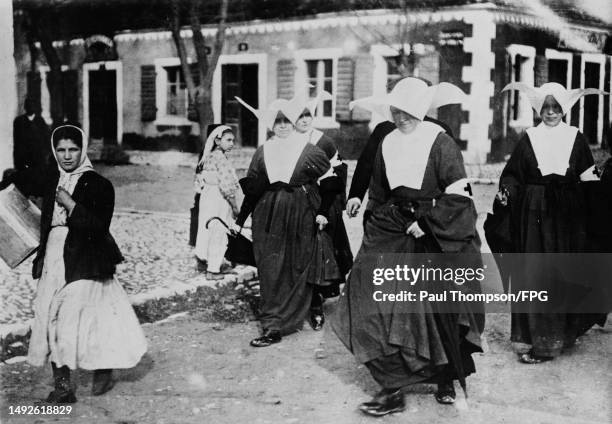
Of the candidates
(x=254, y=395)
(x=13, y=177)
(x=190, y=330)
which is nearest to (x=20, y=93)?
(x=13, y=177)

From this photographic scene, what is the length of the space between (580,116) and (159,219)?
11.9ft

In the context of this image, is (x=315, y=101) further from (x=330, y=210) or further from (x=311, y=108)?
(x=330, y=210)

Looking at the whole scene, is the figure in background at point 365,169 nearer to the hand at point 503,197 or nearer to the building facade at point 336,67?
the hand at point 503,197

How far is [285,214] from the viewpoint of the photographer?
15.2 feet

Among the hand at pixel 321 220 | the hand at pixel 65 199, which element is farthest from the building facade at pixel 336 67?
the hand at pixel 65 199

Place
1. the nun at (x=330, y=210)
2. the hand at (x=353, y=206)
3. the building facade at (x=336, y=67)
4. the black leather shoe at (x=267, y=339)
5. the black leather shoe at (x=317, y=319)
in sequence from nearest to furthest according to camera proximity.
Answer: the hand at (x=353, y=206), the black leather shoe at (x=267, y=339), the nun at (x=330, y=210), the black leather shoe at (x=317, y=319), the building facade at (x=336, y=67)

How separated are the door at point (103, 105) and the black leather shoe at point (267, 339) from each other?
6.75 ft

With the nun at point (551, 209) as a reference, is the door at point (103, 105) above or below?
above

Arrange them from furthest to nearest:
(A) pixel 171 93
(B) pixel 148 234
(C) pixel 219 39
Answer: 1. (B) pixel 148 234
2. (A) pixel 171 93
3. (C) pixel 219 39

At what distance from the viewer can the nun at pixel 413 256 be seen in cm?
340

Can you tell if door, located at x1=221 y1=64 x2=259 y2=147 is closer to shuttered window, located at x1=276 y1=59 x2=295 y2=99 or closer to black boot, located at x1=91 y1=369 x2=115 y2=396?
shuttered window, located at x1=276 y1=59 x2=295 y2=99

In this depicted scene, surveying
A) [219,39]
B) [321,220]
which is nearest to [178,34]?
[219,39]

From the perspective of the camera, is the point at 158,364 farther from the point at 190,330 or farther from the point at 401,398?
the point at 401,398

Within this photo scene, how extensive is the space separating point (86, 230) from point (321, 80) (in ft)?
7.70
